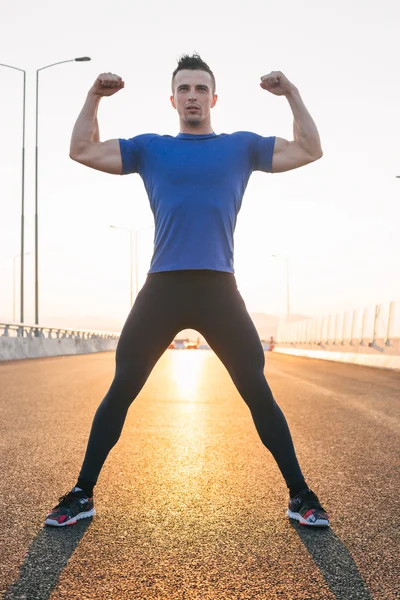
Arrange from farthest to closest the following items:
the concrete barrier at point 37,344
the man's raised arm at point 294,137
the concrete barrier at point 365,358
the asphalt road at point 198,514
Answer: the concrete barrier at point 37,344 → the concrete barrier at point 365,358 → the man's raised arm at point 294,137 → the asphalt road at point 198,514

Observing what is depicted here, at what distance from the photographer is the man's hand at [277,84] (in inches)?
151

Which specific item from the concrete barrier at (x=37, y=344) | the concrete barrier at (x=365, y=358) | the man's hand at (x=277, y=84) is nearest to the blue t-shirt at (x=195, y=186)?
the man's hand at (x=277, y=84)

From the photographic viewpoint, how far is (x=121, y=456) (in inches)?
219

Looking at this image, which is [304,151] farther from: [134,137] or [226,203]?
[134,137]

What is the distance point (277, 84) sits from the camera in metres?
3.87

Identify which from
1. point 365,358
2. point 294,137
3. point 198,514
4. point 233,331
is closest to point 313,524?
point 198,514

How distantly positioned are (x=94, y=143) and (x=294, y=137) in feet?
3.45

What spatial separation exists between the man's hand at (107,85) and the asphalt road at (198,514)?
2203 millimetres

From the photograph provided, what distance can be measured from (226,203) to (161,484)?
1.85m

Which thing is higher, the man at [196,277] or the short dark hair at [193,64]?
the short dark hair at [193,64]

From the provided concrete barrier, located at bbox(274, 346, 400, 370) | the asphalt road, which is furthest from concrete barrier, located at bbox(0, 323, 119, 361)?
the asphalt road

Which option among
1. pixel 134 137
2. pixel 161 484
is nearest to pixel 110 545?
pixel 161 484

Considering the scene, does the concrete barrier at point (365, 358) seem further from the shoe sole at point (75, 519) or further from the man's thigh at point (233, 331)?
the shoe sole at point (75, 519)

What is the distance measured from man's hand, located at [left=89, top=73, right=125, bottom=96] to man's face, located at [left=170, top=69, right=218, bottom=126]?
31 centimetres
